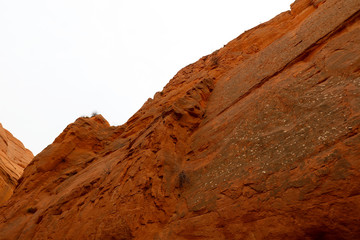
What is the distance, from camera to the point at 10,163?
24.5m

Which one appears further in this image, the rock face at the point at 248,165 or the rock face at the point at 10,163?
the rock face at the point at 10,163

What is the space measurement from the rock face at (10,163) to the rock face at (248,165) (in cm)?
733

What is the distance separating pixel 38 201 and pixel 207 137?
33.6 feet

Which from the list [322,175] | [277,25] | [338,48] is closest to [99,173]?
[322,175]

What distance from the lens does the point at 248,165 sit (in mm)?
7418

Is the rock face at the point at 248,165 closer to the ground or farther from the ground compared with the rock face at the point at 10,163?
closer to the ground

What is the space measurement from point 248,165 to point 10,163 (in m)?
25.1

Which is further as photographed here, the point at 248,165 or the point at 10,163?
the point at 10,163

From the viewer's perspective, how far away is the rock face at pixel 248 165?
18.6 feet

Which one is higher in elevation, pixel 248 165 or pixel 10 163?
pixel 10 163

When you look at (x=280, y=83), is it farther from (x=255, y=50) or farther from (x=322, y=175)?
(x=255, y=50)

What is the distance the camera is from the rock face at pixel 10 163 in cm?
2098

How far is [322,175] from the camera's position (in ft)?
18.4

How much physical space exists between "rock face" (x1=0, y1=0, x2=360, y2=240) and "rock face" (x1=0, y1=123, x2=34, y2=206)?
7.33 m
